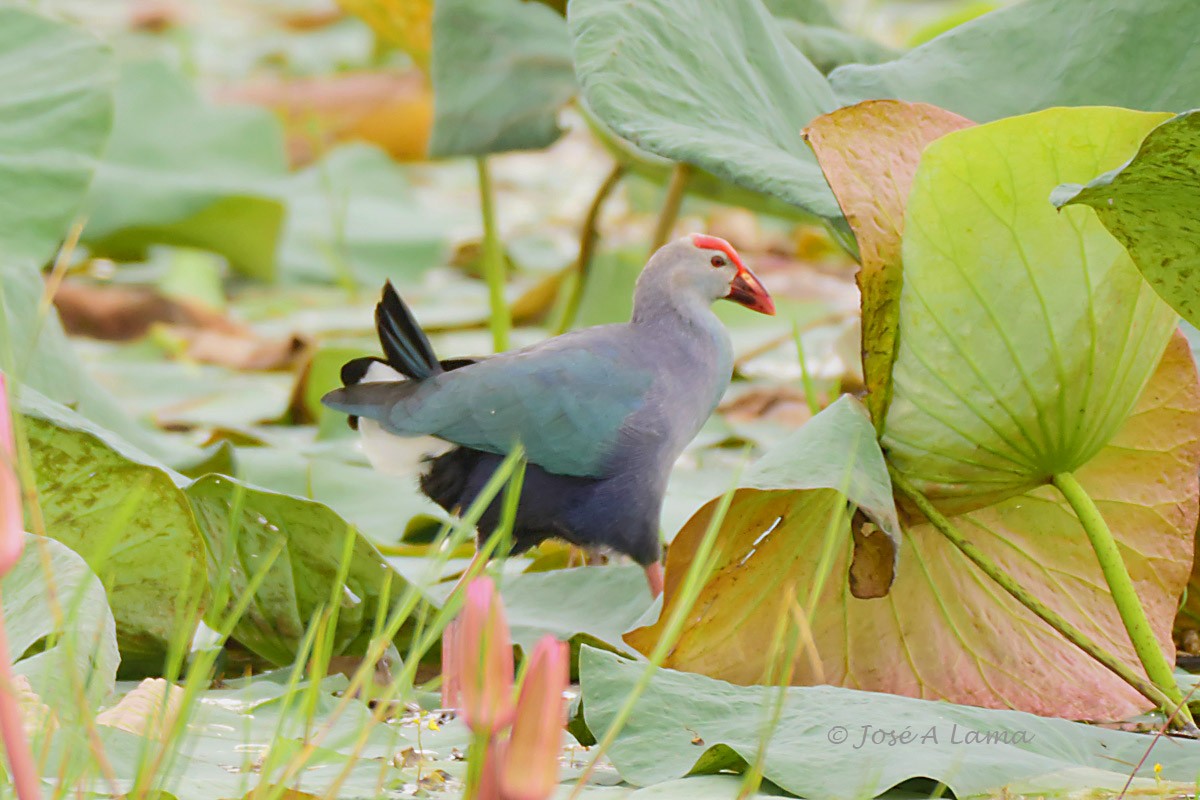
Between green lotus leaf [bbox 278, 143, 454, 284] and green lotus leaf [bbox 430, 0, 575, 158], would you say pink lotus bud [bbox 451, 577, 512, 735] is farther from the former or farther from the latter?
green lotus leaf [bbox 278, 143, 454, 284]

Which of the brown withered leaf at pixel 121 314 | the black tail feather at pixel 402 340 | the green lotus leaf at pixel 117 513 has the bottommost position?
the brown withered leaf at pixel 121 314

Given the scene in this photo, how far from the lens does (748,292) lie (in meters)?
1.58

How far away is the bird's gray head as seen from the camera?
1.50m

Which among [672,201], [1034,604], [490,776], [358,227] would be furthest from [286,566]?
[358,227]

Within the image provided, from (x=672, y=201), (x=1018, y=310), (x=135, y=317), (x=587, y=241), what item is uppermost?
(x=1018, y=310)

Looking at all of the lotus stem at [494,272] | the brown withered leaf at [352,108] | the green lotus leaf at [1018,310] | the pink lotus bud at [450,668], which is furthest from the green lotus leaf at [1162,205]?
the brown withered leaf at [352,108]

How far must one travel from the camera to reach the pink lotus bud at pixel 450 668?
125cm

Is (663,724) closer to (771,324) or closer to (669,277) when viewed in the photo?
(669,277)

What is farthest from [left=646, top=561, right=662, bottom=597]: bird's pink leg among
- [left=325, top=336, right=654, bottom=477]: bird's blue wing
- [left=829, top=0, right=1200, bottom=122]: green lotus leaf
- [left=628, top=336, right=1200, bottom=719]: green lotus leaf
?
[left=829, top=0, right=1200, bottom=122]: green lotus leaf

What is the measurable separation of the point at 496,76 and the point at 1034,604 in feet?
3.87

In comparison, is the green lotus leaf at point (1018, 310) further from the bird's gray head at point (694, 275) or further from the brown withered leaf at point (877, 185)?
the bird's gray head at point (694, 275)

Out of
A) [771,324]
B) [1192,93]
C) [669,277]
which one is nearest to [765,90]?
[669,277]

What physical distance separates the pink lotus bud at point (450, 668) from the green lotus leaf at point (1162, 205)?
1.93ft

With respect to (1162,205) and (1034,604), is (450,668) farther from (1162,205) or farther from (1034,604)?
(1162,205)
